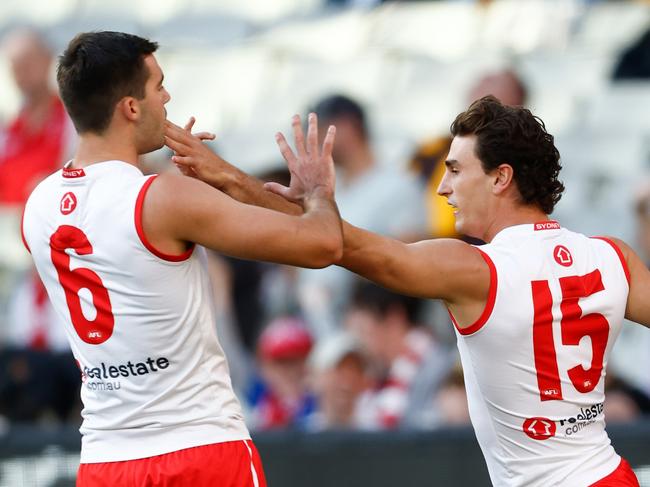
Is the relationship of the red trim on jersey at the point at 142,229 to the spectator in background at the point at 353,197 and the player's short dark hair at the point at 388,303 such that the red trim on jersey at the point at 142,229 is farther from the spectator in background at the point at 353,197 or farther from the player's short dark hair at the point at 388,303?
the spectator in background at the point at 353,197

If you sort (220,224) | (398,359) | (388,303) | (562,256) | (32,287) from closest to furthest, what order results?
1. (220,224)
2. (562,256)
3. (398,359)
4. (388,303)
5. (32,287)

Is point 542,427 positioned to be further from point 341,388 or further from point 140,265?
point 341,388

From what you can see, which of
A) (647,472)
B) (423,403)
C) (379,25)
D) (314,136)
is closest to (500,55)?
(379,25)

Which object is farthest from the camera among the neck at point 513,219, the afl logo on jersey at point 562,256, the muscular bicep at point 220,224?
the neck at point 513,219

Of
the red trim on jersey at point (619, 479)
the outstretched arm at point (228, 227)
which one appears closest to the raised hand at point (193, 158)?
the outstretched arm at point (228, 227)

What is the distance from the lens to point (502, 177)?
4461mm

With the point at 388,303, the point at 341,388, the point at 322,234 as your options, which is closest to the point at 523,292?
the point at 322,234

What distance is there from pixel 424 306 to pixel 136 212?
177 inches

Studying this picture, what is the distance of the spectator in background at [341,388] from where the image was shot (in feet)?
25.9

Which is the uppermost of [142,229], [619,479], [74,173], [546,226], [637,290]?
[74,173]

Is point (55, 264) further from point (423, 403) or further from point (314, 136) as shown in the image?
point (423, 403)

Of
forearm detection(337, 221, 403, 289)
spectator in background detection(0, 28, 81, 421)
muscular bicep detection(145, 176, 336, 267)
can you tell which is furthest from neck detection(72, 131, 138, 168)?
spectator in background detection(0, 28, 81, 421)

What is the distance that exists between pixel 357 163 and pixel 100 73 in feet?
16.6

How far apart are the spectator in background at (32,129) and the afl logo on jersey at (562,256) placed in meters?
6.30
